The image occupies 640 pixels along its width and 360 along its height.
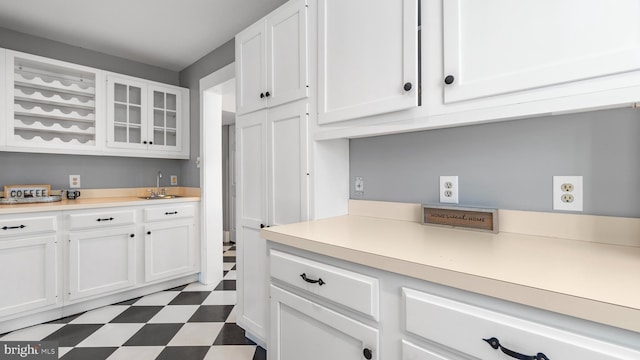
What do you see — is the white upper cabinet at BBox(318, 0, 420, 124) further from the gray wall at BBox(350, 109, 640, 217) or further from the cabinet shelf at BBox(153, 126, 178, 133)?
the cabinet shelf at BBox(153, 126, 178, 133)

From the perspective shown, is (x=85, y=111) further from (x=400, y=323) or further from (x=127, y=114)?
(x=400, y=323)

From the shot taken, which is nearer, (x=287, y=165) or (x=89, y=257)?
(x=287, y=165)

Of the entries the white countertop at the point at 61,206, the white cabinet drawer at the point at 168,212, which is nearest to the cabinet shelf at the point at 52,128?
the white countertop at the point at 61,206

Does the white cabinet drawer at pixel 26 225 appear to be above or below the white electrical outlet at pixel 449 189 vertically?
below

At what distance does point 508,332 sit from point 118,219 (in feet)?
9.37

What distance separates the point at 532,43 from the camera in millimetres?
860

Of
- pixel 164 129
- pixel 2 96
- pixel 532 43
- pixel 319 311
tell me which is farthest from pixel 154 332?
pixel 532 43

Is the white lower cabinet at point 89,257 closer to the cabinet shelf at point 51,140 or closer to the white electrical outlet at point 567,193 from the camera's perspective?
the cabinet shelf at point 51,140

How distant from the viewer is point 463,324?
679 millimetres

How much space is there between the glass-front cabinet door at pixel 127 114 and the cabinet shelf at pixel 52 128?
0.18 m

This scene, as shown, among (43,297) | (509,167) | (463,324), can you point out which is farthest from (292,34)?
(43,297)

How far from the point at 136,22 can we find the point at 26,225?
178 centimetres

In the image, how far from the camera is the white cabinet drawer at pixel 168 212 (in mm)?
2689

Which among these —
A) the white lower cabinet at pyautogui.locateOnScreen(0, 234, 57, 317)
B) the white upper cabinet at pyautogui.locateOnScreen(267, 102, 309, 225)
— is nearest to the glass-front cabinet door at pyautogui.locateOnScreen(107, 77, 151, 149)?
the white lower cabinet at pyautogui.locateOnScreen(0, 234, 57, 317)
